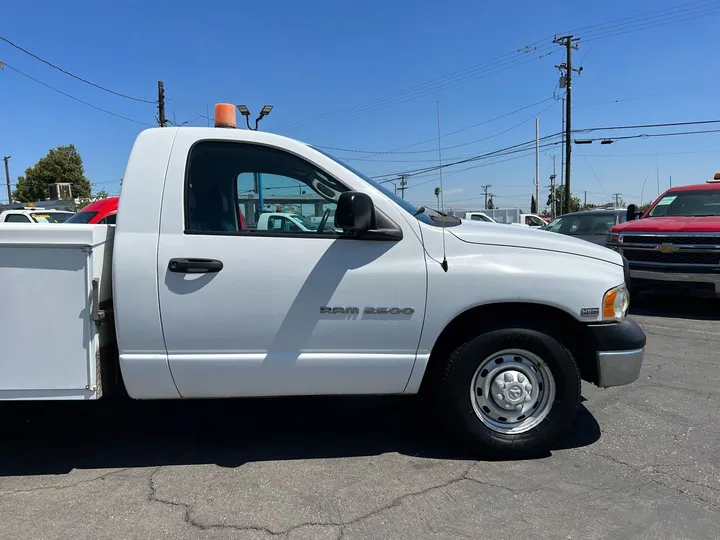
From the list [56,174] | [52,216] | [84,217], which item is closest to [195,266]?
[84,217]

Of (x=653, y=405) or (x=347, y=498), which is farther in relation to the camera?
(x=653, y=405)

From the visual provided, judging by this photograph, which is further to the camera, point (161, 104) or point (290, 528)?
point (161, 104)

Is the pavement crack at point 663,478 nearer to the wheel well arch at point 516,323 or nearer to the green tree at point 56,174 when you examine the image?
the wheel well arch at point 516,323

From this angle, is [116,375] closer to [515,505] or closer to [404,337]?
[404,337]

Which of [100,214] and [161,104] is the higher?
[161,104]

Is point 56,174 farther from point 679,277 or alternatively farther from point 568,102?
point 679,277

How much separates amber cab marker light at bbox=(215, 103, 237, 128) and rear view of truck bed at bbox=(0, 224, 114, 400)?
1.05m

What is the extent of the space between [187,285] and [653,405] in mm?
3701

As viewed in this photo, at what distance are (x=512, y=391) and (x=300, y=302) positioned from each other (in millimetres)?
1419

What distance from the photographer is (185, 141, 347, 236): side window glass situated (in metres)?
3.12

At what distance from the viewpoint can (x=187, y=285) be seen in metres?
2.97

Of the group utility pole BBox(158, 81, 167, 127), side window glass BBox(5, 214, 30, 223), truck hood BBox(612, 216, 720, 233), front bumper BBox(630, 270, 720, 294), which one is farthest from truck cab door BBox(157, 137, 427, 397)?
utility pole BBox(158, 81, 167, 127)

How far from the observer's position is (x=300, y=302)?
9.96 feet

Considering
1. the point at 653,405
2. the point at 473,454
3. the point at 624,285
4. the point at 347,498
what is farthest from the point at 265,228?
the point at 653,405
